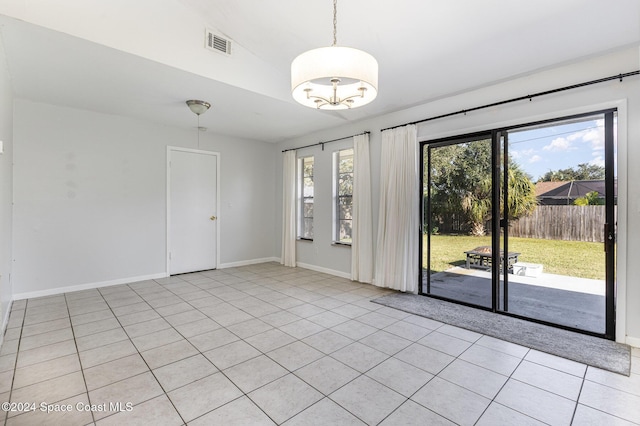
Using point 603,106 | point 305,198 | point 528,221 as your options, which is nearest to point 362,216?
point 305,198

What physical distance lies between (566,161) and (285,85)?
133 inches

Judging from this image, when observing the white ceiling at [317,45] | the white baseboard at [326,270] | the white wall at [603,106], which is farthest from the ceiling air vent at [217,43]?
the white baseboard at [326,270]

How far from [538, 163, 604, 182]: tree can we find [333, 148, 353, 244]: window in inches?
111

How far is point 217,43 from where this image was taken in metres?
3.30

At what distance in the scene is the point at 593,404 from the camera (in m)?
1.88

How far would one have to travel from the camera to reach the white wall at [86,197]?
394 centimetres

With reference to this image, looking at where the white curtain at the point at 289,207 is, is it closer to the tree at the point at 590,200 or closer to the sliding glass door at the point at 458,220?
the sliding glass door at the point at 458,220

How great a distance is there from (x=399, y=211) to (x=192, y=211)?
12.3ft

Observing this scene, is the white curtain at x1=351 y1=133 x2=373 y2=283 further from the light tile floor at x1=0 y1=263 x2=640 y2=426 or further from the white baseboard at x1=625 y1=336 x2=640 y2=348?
the white baseboard at x1=625 y1=336 x2=640 y2=348

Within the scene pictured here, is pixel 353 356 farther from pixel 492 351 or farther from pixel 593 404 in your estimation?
pixel 593 404

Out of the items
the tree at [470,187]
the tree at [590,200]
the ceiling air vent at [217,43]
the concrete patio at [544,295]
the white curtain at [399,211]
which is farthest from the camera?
the white curtain at [399,211]

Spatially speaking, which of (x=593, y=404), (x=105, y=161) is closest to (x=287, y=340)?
(x=593, y=404)

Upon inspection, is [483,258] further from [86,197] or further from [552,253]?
[86,197]

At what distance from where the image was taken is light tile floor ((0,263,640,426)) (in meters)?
1.78
